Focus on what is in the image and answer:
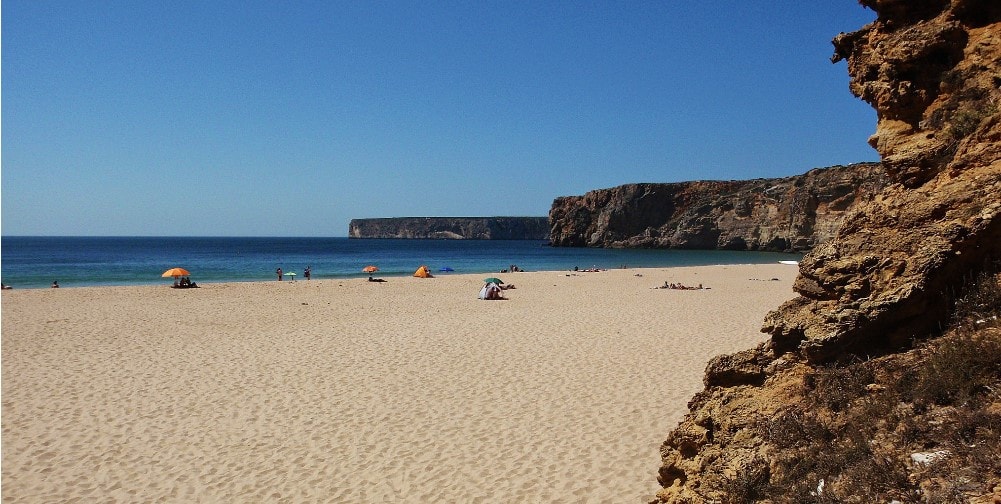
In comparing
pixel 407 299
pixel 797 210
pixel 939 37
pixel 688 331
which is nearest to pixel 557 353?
pixel 688 331

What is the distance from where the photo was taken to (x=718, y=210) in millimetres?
88375

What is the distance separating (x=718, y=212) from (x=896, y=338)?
90.9 m

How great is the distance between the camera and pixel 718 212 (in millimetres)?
88312

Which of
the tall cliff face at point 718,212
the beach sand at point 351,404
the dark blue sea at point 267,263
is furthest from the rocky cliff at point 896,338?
the tall cliff face at point 718,212

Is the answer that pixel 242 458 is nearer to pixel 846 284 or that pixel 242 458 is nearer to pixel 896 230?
pixel 846 284

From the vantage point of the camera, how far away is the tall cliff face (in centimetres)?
6919

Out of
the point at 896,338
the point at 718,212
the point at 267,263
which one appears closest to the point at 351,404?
the point at 896,338

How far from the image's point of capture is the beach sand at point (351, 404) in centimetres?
599

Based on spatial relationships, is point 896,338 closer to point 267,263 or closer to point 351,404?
point 351,404

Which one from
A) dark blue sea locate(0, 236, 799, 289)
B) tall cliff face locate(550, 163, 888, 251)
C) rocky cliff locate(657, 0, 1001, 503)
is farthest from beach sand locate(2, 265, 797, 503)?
tall cliff face locate(550, 163, 888, 251)

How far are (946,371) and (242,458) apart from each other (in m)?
6.81

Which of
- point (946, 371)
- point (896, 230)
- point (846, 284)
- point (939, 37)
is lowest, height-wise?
point (946, 371)

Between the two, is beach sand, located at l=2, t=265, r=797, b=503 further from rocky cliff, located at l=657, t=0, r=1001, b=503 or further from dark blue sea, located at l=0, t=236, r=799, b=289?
dark blue sea, located at l=0, t=236, r=799, b=289

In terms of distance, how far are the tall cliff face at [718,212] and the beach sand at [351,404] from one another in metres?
58.6
